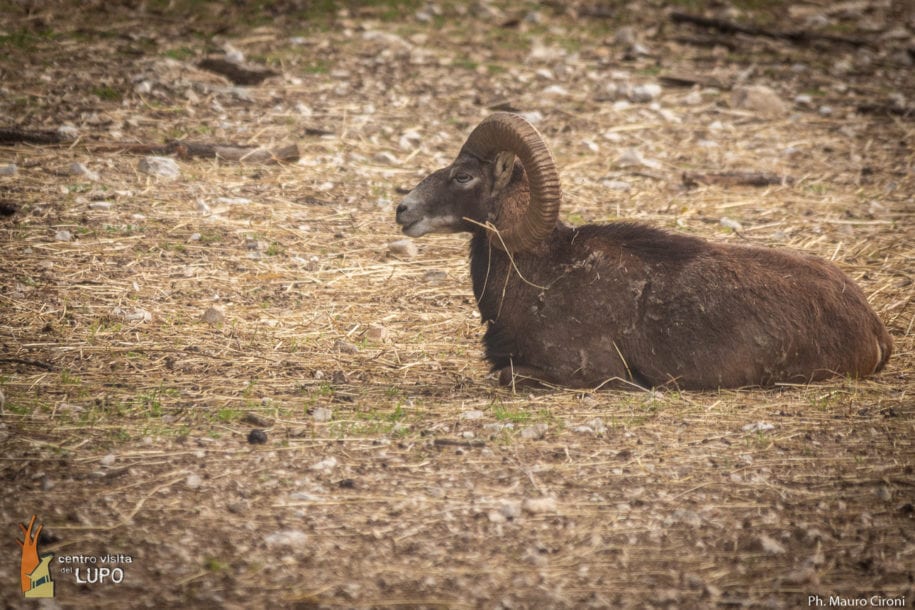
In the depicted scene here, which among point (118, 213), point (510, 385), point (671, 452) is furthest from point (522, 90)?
point (671, 452)

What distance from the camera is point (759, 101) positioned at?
545 inches

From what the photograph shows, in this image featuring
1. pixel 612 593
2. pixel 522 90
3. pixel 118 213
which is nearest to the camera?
pixel 612 593

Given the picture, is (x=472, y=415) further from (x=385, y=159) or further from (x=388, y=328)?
(x=385, y=159)

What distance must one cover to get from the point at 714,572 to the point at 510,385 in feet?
8.86

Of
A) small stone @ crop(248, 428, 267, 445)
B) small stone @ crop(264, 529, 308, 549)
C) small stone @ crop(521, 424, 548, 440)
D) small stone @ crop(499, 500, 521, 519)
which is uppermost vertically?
small stone @ crop(499, 500, 521, 519)

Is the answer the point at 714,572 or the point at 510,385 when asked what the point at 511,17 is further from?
the point at 714,572

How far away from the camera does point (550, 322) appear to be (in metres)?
7.61

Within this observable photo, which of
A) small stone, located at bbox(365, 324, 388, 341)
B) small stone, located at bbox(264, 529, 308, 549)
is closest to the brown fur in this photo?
small stone, located at bbox(365, 324, 388, 341)

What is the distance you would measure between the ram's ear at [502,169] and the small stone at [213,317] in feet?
7.79

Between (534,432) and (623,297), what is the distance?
5.06 ft

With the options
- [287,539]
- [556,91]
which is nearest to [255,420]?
[287,539]

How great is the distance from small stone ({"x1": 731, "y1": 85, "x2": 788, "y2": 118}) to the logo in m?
11.3

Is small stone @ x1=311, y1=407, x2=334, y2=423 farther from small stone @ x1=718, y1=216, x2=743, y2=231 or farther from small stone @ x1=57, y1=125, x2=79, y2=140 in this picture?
small stone @ x1=57, y1=125, x2=79, y2=140

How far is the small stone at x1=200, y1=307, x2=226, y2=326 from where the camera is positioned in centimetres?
816
